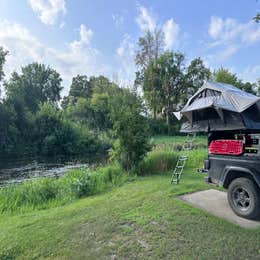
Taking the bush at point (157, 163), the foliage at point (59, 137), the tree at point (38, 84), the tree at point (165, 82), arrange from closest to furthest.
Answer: the bush at point (157, 163) → the foliage at point (59, 137) → the tree at point (165, 82) → the tree at point (38, 84)

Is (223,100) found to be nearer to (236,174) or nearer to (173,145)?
(236,174)

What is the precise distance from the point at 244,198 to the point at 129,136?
14.3 feet

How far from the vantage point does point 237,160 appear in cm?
327

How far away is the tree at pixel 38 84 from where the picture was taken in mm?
35178

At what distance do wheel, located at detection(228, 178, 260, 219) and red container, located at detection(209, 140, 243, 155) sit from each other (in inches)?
18.5

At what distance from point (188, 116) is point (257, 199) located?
2.46m

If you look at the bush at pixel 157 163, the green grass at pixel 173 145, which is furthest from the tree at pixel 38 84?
the bush at pixel 157 163

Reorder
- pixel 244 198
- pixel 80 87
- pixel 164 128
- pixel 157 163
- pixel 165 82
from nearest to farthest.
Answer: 1. pixel 244 198
2. pixel 157 163
3. pixel 164 128
4. pixel 165 82
5. pixel 80 87

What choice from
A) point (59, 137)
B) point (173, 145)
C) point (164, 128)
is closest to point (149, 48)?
point (164, 128)

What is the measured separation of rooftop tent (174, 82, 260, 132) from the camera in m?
3.93

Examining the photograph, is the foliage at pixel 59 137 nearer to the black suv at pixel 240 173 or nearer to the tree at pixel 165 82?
the tree at pixel 165 82

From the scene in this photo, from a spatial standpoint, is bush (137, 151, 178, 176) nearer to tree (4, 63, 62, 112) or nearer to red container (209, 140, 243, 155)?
red container (209, 140, 243, 155)

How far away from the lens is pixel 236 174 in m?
3.40

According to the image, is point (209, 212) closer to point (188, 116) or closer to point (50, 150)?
point (188, 116)
